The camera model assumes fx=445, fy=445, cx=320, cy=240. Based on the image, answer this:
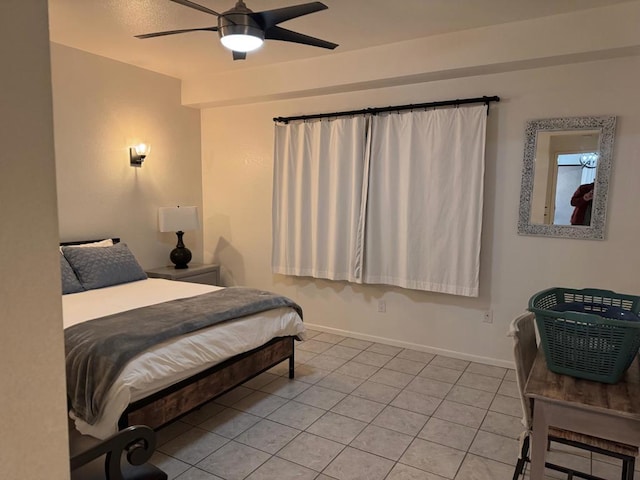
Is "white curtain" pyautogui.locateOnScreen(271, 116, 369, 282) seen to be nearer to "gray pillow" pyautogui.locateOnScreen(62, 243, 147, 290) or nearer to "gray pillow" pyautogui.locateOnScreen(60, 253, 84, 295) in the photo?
"gray pillow" pyautogui.locateOnScreen(62, 243, 147, 290)

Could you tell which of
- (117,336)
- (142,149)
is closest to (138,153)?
(142,149)

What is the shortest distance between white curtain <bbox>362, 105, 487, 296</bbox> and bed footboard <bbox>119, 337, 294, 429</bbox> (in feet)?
4.45

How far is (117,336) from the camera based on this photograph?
7.70 ft

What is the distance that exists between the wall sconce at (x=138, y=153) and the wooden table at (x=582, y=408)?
4.08 meters

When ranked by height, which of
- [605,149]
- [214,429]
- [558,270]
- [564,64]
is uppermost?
[564,64]

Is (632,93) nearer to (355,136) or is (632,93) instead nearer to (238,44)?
(355,136)

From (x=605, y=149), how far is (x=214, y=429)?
339cm

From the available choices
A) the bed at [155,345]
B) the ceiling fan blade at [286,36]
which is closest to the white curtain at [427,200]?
the bed at [155,345]

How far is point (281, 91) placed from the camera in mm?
4453

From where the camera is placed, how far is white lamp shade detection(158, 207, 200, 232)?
4605 mm

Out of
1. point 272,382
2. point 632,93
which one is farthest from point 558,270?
point 272,382

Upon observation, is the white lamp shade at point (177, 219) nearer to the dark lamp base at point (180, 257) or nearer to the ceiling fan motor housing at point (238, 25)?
the dark lamp base at point (180, 257)

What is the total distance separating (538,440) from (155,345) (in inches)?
73.5

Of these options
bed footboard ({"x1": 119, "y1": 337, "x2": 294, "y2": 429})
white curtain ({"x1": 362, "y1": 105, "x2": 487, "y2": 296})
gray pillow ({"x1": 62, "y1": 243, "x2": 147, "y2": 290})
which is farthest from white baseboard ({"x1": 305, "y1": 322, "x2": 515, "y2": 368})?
gray pillow ({"x1": 62, "y1": 243, "x2": 147, "y2": 290})
